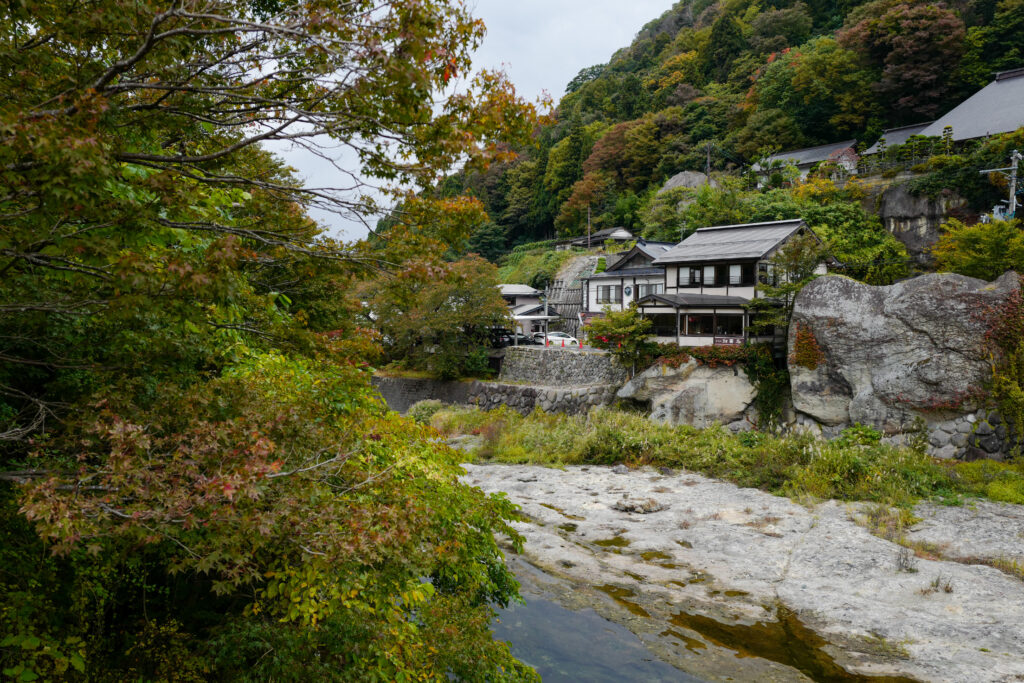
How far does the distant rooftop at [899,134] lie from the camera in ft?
111

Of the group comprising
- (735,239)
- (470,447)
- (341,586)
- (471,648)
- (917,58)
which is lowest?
(470,447)

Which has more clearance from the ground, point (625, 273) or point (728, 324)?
point (625, 273)

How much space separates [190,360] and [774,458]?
1463 centimetres

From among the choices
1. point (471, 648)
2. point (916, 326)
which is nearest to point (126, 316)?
point (471, 648)

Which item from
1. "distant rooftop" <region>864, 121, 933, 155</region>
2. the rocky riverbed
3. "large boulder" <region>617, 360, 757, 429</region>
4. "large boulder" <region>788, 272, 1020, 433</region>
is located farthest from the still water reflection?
"distant rooftop" <region>864, 121, 933, 155</region>

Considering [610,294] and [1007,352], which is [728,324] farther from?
[610,294]

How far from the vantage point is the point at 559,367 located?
98.0ft

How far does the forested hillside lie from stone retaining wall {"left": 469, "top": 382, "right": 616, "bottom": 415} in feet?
35.8

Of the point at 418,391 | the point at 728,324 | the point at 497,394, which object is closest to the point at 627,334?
the point at 728,324

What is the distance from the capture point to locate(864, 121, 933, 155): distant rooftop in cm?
3394

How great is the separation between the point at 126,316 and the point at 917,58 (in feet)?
154

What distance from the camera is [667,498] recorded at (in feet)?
45.5

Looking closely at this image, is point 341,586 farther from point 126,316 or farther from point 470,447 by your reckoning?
point 470,447

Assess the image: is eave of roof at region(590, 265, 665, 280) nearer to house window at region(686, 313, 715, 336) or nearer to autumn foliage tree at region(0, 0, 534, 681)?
house window at region(686, 313, 715, 336)
